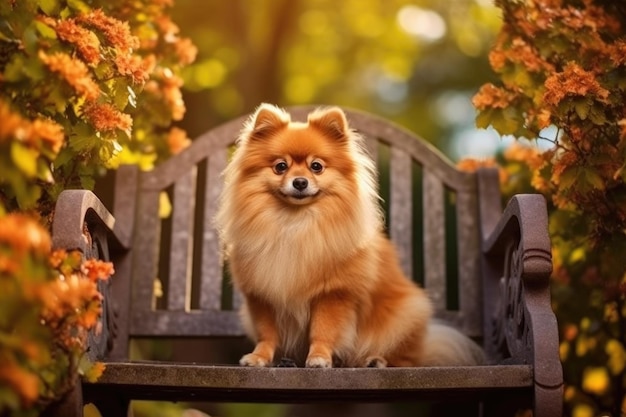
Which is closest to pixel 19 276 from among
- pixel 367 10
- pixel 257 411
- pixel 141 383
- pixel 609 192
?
pixel 141 383

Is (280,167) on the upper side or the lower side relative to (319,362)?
upper

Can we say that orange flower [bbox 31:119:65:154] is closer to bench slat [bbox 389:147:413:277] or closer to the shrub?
the shrub

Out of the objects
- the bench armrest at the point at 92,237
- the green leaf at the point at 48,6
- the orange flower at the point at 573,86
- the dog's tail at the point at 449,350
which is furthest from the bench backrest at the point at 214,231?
the green leaf at the point at 48,6

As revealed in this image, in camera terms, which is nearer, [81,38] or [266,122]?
[81,38]

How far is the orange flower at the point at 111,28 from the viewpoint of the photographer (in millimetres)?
2422

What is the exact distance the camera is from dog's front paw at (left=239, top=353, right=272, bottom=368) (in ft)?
8.59

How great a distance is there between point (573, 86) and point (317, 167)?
0.88 metres

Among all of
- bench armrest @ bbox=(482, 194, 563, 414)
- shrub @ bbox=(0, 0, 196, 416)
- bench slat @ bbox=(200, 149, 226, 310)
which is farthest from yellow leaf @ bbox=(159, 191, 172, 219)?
bench armrest @ bbox=(482, 194, 563, 414)

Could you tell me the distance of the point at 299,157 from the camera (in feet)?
9.45

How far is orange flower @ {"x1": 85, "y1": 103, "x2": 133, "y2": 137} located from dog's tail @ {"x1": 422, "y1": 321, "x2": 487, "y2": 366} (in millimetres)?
1320

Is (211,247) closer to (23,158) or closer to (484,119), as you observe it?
(484,119)

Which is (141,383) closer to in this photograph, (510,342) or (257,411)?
(510,342)

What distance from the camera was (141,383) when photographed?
2.20 meters

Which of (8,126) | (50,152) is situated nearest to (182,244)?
(50,152)
